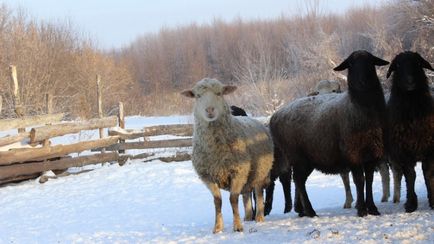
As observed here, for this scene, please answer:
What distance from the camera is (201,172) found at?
22.6ft

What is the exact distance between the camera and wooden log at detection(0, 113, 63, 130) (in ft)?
51.9

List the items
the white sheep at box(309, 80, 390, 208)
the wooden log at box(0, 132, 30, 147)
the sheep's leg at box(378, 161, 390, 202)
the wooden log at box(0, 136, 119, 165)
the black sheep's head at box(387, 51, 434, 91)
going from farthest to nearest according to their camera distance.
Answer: the wooden log at box(0, 132, 30, 147) → the wooden log at box(0, 136, 119, 165) → the sheep's leg at box(378, 161, 390, 202) → the white sheep at box(309, 80, 390, 208) → the black sheep's head at box(387, 51, 434, 91)

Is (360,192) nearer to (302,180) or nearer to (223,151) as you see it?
(302,180)

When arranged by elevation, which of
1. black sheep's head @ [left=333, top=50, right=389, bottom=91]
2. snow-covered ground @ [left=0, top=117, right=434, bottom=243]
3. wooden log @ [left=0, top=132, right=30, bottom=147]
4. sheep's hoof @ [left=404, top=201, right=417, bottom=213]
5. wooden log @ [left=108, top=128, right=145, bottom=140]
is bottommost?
snow-covered ground @ [left=0, top=117, right=434, bottom=243]

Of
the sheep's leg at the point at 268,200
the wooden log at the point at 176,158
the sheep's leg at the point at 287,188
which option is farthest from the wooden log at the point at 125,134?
the sheep's leg at the point at 287,188

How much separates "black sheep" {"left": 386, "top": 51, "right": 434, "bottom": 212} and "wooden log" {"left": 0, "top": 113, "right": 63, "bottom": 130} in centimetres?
1246

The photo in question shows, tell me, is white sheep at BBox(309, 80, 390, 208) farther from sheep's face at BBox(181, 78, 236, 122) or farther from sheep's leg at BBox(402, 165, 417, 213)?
sheep's face at BBox(181, 78, 236, 122)

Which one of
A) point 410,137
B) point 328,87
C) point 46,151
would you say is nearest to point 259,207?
point 410,137

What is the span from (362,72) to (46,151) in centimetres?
1225

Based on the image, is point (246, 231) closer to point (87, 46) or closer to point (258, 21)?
point (87, 46)

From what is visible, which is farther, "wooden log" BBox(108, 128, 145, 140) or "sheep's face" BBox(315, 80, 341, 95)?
"wooden log" BBox(108, 128, 145, 140)

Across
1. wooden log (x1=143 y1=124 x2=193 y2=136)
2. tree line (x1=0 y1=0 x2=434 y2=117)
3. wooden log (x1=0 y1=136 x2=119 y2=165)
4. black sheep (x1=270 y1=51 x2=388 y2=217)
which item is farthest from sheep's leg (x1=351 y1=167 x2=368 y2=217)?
tree line (x1=0 y1=0 x2=434 y2=117)

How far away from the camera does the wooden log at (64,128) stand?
16.2 metres

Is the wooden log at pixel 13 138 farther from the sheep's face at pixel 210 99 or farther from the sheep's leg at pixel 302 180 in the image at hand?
the sheep's leg at pixel 302 180
